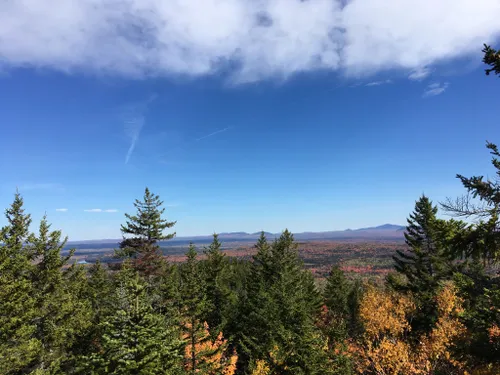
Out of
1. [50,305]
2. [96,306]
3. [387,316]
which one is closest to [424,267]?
[387,316]

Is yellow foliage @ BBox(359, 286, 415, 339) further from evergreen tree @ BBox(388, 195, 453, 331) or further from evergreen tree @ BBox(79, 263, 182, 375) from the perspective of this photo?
evergreen tree @ BBox(79, 263, 182, 375)

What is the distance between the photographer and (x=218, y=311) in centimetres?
3319

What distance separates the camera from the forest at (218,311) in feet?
36.2

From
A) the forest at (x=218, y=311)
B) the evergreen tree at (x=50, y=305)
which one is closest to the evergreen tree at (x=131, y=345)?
the forest at (x=218, y=311)

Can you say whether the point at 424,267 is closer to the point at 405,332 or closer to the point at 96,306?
the point at 405,332

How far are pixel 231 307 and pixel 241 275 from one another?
97.5 feet

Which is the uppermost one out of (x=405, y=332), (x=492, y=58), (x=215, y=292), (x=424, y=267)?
(x=492, y=58)

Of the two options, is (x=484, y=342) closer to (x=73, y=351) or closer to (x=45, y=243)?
(x=45, y=243)

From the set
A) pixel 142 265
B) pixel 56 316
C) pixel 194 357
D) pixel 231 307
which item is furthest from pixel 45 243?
pixel 231 307

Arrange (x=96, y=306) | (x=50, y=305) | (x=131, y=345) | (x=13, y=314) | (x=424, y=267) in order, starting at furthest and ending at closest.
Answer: (x=96, y=306), (x=424, y=267), (x=50, y=305), (x=13, y=314), (x=131, y=345)

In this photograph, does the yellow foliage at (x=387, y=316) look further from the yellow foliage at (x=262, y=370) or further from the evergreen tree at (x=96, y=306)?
the evergreen tree at (x=96, y=306)

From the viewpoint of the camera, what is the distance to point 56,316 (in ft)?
65.4

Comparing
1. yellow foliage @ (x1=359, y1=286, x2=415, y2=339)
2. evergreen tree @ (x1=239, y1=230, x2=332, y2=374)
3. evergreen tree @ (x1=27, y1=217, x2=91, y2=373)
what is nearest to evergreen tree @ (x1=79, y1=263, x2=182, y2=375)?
evergreen tree @ (x1=27, y1=217, x2=91, y2=373)

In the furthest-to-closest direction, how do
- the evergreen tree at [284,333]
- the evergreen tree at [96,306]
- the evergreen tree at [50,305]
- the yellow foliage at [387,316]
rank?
the yellow foliage at [387,316] < the evergreen tree at [96,306] < the evergreen tree at [284,333] < the evergreen tree at [50,305]
